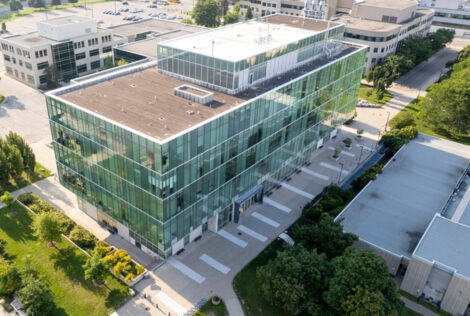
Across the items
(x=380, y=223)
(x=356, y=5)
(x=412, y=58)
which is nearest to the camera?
(x=380, y=223)

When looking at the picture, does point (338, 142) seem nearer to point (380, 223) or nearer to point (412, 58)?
point (380, 223)

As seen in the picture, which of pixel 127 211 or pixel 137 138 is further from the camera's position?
pixel 127 211

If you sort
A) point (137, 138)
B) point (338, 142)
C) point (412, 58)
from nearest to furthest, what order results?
point (137, 138) < point (338, 142) < point (412, 58)

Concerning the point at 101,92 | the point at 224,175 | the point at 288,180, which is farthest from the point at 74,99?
the point at 288,180

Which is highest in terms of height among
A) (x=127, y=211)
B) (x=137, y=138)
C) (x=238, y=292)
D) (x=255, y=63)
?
(x=255, y=63)

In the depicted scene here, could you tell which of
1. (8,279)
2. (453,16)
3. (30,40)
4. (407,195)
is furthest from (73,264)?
(453,16)

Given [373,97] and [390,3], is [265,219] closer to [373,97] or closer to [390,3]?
[373,97]

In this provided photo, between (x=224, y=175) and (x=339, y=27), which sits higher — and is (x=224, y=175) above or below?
below
